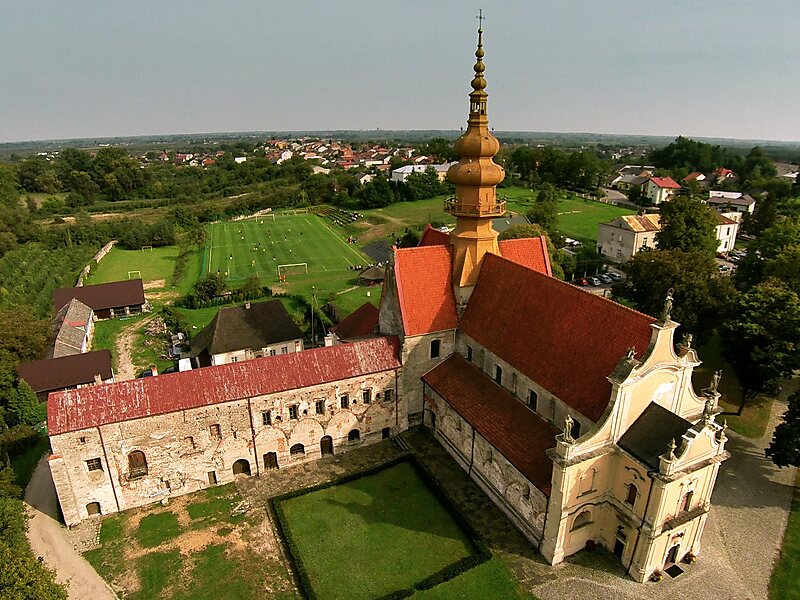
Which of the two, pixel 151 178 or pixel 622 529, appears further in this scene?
pixel 151 178

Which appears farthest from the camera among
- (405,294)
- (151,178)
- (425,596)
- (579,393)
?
(151,178)

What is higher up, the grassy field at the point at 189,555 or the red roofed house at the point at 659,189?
the red roofed house at the point at 659,189

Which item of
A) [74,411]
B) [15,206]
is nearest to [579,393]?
[74,411]

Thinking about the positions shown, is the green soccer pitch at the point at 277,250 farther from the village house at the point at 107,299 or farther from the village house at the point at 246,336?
the village house at the point at 246,336

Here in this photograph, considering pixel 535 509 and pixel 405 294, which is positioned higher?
pixel 405 294

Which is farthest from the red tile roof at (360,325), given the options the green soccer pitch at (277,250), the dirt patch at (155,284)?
the dirt patch at (155,284)

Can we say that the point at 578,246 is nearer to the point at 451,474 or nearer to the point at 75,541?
the point at 451,474

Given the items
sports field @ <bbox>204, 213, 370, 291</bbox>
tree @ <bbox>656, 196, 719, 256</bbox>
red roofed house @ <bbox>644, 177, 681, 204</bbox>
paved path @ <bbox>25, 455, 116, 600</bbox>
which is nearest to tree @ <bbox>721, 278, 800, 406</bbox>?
tree @ <bbox>656, 196, 719, 256</bbox>
